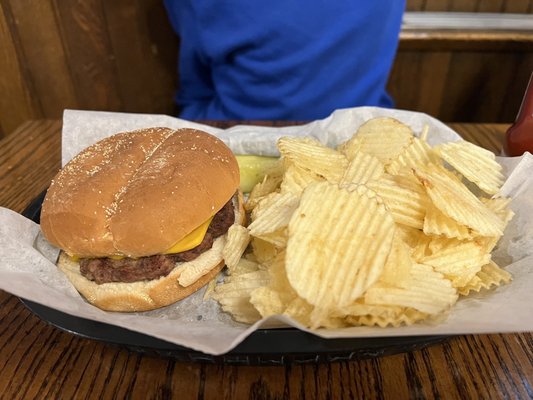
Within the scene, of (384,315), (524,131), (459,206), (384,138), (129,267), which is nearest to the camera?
(384,315)

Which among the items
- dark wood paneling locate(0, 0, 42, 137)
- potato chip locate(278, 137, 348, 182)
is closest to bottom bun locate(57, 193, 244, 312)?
potato chip locate(278, 137, 348, 182)

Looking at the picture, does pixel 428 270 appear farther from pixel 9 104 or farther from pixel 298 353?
pixel 9 104

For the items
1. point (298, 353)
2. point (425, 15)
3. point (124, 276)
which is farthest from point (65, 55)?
point (298, 353)

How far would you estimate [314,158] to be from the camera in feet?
4.38

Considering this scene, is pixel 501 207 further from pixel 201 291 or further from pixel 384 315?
pixel 201 291

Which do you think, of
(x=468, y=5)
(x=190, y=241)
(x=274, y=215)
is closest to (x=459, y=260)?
(x=274, y=215)

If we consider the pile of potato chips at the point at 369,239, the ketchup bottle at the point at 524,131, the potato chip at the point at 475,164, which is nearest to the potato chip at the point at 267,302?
the pile of potato chips at the point at 369,239

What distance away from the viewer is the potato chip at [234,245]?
117 cm

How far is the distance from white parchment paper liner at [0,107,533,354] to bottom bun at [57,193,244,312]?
0.03 meters

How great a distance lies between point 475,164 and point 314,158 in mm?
481

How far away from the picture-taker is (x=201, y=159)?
1278mm

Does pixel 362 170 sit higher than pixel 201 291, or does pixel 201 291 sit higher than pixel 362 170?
pixel 362 170

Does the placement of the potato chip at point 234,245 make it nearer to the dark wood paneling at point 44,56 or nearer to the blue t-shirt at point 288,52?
the blue t-shirt at point 288,52

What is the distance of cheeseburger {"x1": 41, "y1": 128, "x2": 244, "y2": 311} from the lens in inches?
44.5
